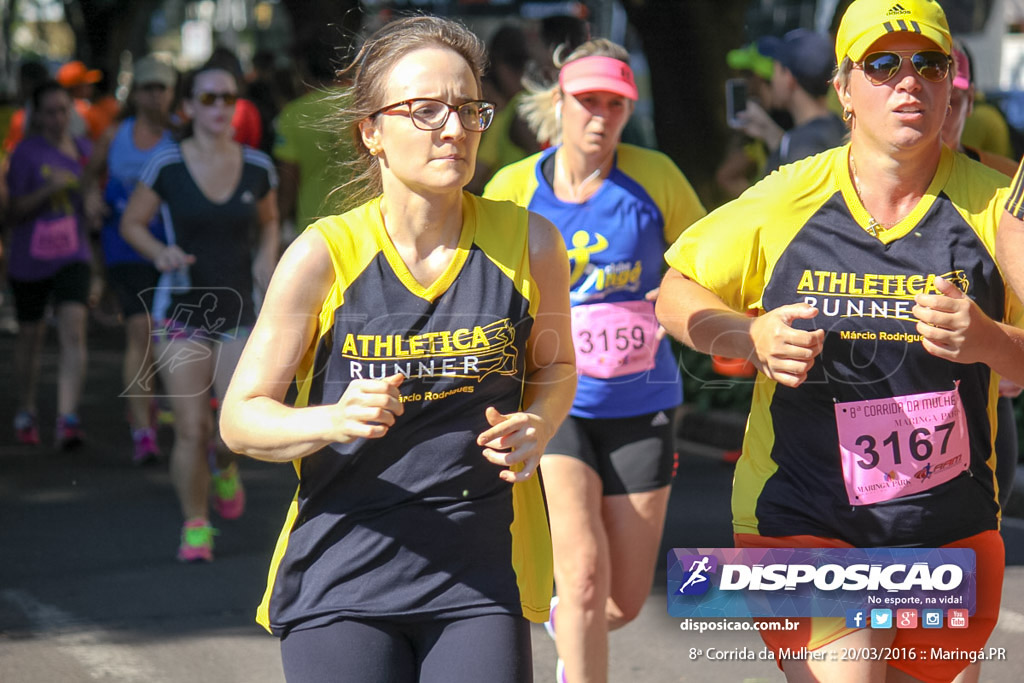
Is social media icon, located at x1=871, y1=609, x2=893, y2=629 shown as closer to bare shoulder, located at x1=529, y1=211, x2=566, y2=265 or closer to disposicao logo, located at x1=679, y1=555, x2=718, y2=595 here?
disposicao logo, located at x1=679, y1=555, x2=718, y2=595

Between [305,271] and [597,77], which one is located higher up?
[597,77]

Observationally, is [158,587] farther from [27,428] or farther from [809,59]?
[809,59]

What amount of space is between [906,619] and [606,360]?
177 centimetres

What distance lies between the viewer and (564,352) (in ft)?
10.7

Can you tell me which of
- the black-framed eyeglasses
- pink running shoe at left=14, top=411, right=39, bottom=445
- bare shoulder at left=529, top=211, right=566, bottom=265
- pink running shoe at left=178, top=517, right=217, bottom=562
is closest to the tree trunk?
→ pink running shoe at left=14, top=411, right=39, bottom=445

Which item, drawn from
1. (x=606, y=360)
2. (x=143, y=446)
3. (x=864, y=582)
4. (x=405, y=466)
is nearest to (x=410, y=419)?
(x=405, y=466)

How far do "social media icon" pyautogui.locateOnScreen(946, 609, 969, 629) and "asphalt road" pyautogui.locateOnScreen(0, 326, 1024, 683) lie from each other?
6.36 ft

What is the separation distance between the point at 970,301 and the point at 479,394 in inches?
41.0

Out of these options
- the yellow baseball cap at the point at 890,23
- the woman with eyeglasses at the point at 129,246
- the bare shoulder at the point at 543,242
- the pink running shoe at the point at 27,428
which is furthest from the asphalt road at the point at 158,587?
the yellow baseball cap at the point at 890,23

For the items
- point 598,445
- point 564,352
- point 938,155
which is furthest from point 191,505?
point 938,155

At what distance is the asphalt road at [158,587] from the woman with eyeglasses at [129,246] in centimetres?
38

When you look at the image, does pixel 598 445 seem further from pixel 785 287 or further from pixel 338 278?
pixel 338 278

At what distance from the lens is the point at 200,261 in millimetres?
6816

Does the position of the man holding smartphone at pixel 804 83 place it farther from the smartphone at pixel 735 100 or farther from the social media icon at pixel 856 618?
the social media icon at pixel 856 618
